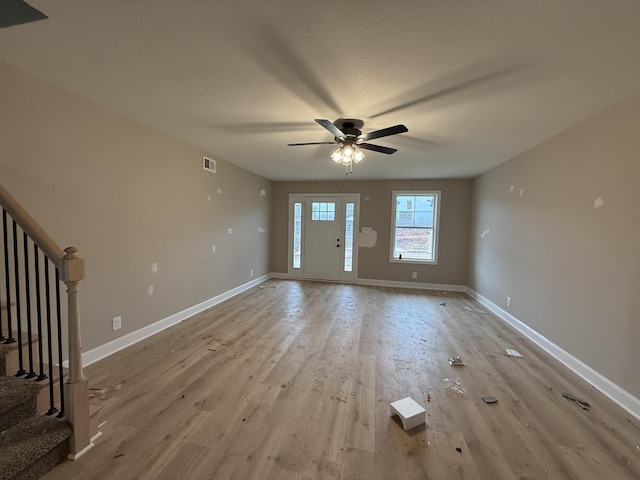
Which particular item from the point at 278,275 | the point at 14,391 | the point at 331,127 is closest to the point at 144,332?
the point at 14,391

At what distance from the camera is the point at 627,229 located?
2.13 m

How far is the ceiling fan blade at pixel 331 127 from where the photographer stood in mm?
2191

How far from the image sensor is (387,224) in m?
6.06

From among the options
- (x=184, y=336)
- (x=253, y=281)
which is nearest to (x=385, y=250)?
(x=253, y=281)

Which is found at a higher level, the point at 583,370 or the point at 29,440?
the point at 29,440

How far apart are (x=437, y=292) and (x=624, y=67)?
445cm

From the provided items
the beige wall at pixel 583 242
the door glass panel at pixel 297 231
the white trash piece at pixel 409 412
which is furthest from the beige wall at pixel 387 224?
the white trash piece at pixel 409 412

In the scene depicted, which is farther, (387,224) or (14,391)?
(387,224)

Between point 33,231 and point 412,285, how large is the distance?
19.2ft

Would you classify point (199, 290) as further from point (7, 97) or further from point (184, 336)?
point (7, 97)

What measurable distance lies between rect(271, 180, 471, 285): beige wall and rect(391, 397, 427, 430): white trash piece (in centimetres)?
425

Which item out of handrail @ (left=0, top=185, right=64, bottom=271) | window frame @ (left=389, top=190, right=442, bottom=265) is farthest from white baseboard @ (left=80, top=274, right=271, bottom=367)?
window frame @ (left=389, top=190, right=442, bottom=265)

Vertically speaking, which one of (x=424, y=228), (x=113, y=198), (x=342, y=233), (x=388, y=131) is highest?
(x=388, y=131)

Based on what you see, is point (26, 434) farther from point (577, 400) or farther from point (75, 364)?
point (577, 400)
